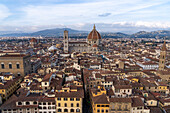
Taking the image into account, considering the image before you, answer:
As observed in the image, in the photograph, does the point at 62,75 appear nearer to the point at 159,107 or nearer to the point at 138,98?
the point at 138,98

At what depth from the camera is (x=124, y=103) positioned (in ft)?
88.1

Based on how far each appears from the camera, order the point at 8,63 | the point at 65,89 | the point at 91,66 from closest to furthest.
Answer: the point at 65,89 → the point at 8,63 → the point at 91,66

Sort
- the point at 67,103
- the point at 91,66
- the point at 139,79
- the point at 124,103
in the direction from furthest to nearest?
the point at 91,66 < the point at 139,79 < the point at 67,103 < the point at 124,103

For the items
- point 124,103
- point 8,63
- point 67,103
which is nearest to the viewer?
point 124,103

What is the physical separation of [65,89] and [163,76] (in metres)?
34.6

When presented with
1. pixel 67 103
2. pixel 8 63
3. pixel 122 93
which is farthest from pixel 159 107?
pixel 8 63

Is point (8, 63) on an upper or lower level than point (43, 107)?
upper

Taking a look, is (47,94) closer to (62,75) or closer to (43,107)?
(43,107)

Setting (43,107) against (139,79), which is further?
(139,79)

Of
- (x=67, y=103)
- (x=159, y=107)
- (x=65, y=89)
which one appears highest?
(x=65, y=89)

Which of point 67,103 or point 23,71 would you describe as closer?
point 67,103

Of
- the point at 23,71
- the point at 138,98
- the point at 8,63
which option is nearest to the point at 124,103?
the point at 138,98

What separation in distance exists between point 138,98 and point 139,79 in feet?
48.6

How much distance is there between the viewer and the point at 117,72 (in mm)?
45938
